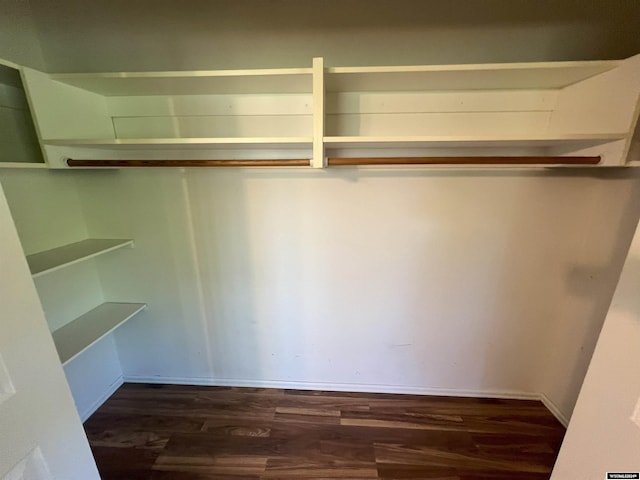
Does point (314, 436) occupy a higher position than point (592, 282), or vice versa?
point (592, 282)

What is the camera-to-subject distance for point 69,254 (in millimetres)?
1497

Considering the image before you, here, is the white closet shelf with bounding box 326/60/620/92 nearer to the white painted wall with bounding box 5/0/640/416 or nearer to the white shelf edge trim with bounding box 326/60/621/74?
the white shelf edge trim with bounding box 326/60/621/74

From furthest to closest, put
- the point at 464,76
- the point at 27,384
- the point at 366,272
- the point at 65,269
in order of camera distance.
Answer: the point at 366,272 < the point at 65,269 < the point at 464,76 < the point at 27,384

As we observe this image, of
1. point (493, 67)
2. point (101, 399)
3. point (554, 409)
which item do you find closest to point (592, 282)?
point (554, 409)

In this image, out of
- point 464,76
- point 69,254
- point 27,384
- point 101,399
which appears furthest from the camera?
point 101,399

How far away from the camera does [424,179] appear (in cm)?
159

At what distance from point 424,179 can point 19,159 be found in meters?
2.12

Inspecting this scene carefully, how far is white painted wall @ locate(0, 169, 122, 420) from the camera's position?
4.67ft

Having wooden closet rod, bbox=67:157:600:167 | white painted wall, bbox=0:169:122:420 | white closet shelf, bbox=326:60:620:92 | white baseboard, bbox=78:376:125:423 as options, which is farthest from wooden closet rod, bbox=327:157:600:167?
white baseboard, bbox=78:376:125:423

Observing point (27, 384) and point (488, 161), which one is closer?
point (27, 384)

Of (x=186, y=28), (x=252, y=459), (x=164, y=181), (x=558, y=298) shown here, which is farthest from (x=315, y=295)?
(x=186, y=28)

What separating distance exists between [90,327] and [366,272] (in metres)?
1.71

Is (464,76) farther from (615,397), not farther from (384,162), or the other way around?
(615,397)

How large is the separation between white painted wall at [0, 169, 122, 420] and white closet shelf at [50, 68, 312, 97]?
0.57m
